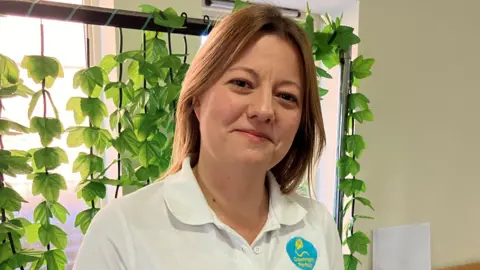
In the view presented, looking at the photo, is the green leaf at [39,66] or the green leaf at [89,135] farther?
the green leaf at [89,135]

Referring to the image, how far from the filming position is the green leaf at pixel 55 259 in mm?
970

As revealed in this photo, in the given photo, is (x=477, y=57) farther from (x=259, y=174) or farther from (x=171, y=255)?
(x=171, y=255)

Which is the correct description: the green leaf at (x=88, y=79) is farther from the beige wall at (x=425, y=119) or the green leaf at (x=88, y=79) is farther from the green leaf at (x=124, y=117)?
the beige wall at (x=425, y=119)

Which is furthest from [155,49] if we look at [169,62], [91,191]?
[91,191]

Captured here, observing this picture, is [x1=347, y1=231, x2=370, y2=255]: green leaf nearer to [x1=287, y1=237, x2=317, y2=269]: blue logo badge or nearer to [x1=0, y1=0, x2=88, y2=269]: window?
[x1=287, y1=237, x2=317, y2=269]: blue logo badge

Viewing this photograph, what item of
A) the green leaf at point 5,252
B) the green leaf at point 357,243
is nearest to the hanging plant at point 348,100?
the green leaf at point 357,243

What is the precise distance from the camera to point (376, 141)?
1590 millimetres

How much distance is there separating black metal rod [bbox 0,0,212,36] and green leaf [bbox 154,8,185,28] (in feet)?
0.06

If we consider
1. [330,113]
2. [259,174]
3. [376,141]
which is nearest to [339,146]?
[376,141]

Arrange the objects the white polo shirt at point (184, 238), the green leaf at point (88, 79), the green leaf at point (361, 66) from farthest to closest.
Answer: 1. the green leaf at point (361, 66)
2. the green leaf at point (88, 79)
3. the white polo shirt at point (184, 238)

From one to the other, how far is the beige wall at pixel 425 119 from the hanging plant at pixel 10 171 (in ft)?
3.63

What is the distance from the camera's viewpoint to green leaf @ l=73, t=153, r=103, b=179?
1.04m

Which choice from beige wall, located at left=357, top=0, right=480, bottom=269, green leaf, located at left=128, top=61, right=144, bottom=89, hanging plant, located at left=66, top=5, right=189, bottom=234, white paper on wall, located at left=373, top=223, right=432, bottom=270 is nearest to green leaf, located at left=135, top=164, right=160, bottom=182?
hanging plant, located at left=66, top=5, right=189, bottom=234

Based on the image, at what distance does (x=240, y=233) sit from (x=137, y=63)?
1.65 feet
